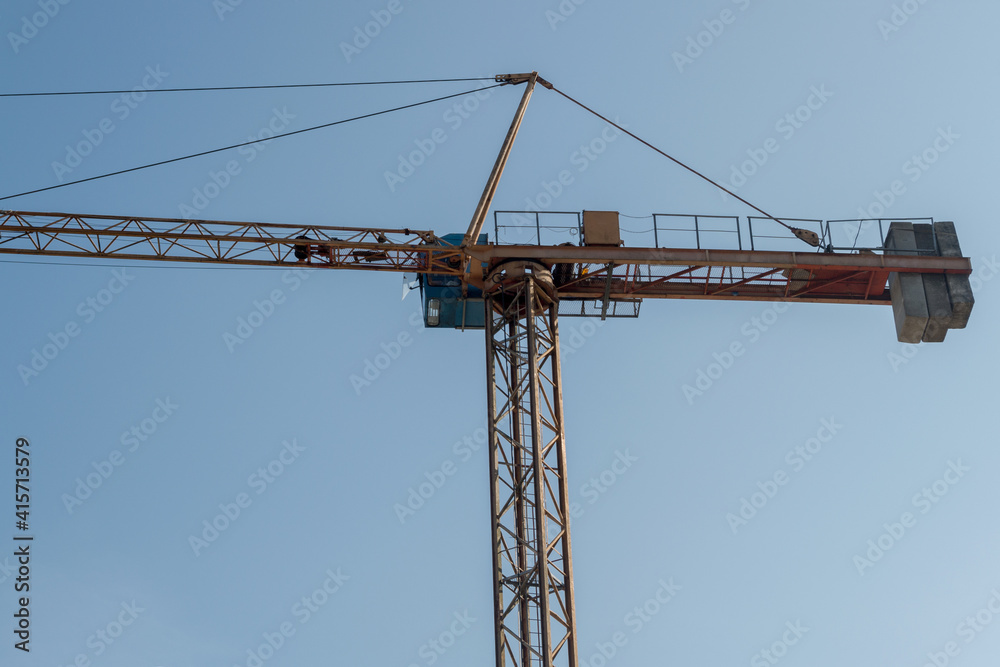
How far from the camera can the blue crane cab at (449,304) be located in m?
41.0

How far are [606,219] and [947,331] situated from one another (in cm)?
1037

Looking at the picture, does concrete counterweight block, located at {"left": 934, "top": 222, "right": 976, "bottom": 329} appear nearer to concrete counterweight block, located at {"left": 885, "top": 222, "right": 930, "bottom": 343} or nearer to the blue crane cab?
concrete counterweight block, located at {"left": 885, "top": 222, "right": 930, "bottom": 343}

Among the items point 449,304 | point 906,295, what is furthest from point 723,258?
point 449,304

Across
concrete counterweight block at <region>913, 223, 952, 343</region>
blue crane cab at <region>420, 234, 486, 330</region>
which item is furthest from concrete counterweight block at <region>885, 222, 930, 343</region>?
blue crane cab at <region>420, 234, 486, 330</region>

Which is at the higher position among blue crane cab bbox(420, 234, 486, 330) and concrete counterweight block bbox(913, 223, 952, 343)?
concrete counterweight block bbox(913, 223, 952, 343)

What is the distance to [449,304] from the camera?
41.1m

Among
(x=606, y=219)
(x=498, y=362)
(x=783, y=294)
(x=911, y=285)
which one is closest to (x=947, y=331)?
(x=911, y=285)

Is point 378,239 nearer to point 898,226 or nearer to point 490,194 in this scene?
point 490,194

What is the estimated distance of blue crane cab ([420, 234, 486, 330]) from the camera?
40969 mm

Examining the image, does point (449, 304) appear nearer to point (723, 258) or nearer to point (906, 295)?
point (723, 258)

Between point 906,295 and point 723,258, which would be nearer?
point 723,258

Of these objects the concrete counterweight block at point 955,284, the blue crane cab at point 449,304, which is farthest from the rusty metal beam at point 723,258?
the blue crane cab at point 449,304

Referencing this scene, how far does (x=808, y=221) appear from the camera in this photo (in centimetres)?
4228

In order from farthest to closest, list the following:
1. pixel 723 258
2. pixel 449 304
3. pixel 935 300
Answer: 1. pixel 449 304
2. pixel 935 300
3. pixel 723 258
